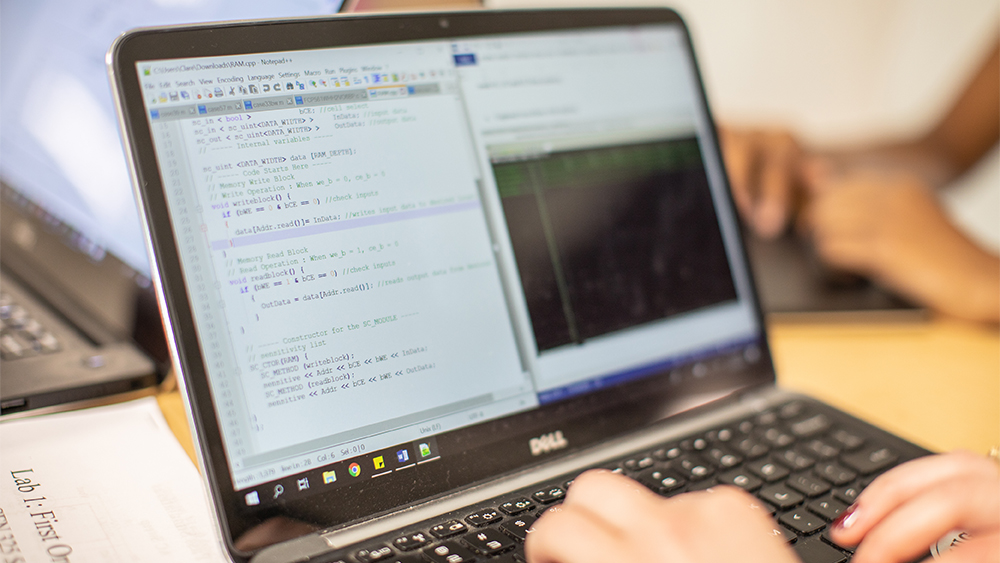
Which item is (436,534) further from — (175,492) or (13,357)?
(13,357)

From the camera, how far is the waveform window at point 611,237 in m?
0.45

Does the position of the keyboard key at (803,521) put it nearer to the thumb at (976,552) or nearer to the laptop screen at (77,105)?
the thumb at (976,552)

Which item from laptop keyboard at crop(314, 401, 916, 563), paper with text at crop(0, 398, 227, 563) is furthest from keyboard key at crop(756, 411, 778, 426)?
paper with text at crop(0, 398, 227, 563)

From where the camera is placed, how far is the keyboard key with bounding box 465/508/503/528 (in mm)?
369

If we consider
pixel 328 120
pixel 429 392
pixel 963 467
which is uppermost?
pixel 328 120

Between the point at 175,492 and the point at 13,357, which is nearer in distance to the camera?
the point at 175,492

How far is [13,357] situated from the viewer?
0.55m

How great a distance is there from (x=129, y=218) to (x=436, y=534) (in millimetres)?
413

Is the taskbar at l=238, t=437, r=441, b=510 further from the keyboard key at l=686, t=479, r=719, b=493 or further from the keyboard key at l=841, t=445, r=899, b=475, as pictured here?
the keyboard key at l=841, t=445, r=899, b=475

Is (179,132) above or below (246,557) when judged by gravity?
above

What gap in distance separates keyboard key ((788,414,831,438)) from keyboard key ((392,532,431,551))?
291mm

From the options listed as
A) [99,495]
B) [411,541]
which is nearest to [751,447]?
[411,541]

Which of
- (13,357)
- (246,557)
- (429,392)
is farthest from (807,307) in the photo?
(13,357)

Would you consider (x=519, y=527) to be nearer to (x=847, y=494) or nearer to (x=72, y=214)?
(x=847, y=494)
